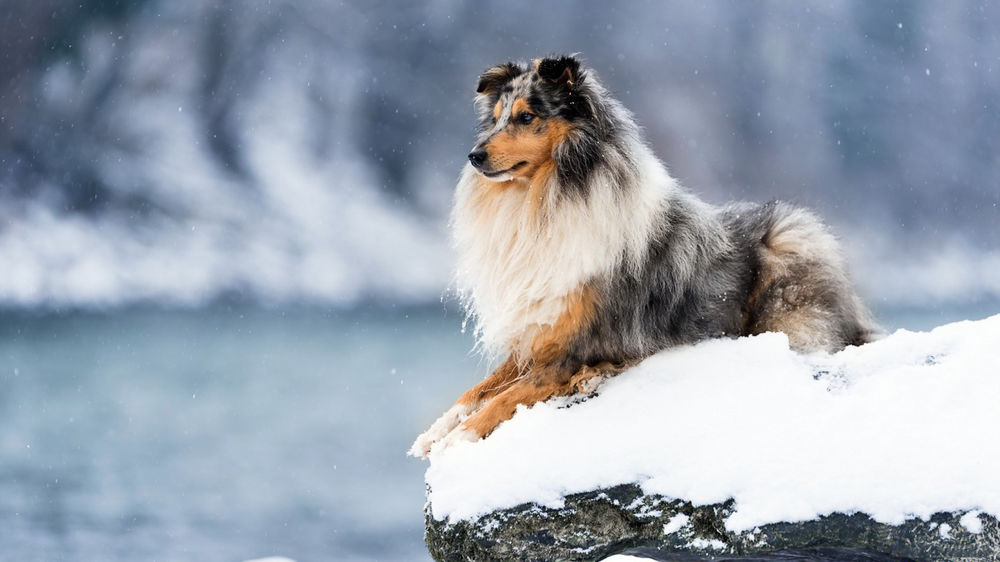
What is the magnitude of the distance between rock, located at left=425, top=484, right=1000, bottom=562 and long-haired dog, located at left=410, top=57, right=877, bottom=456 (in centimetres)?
70

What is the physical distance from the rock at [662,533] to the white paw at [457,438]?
1.63 feet

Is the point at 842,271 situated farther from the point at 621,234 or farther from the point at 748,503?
the point at 748,503

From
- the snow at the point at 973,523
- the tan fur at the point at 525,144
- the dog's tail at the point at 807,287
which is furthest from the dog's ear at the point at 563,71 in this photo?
the snow at the point at 973,523

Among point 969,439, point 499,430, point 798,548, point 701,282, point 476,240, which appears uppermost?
point 476,240

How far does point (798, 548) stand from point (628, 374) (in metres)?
1.56

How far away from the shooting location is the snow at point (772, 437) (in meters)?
4.49

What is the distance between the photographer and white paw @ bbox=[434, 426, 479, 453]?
554 cm

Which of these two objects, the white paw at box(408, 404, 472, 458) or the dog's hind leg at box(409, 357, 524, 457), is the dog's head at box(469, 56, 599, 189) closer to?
the dog's hind leg at box(409, 357, 524, 457)

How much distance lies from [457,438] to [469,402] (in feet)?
2.12

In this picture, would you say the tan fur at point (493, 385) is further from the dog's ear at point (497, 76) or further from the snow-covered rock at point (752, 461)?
the dog's ear at point (497, 76)

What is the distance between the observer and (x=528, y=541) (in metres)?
5.00

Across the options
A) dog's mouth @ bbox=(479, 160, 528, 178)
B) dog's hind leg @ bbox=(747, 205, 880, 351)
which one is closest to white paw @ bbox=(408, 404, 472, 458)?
dog's mouth @ bbox=(479, 160, 528, 178)

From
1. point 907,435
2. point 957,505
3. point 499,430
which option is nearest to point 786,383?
point 907,435

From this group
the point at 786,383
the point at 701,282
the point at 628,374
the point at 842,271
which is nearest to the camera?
the point at 786,383
